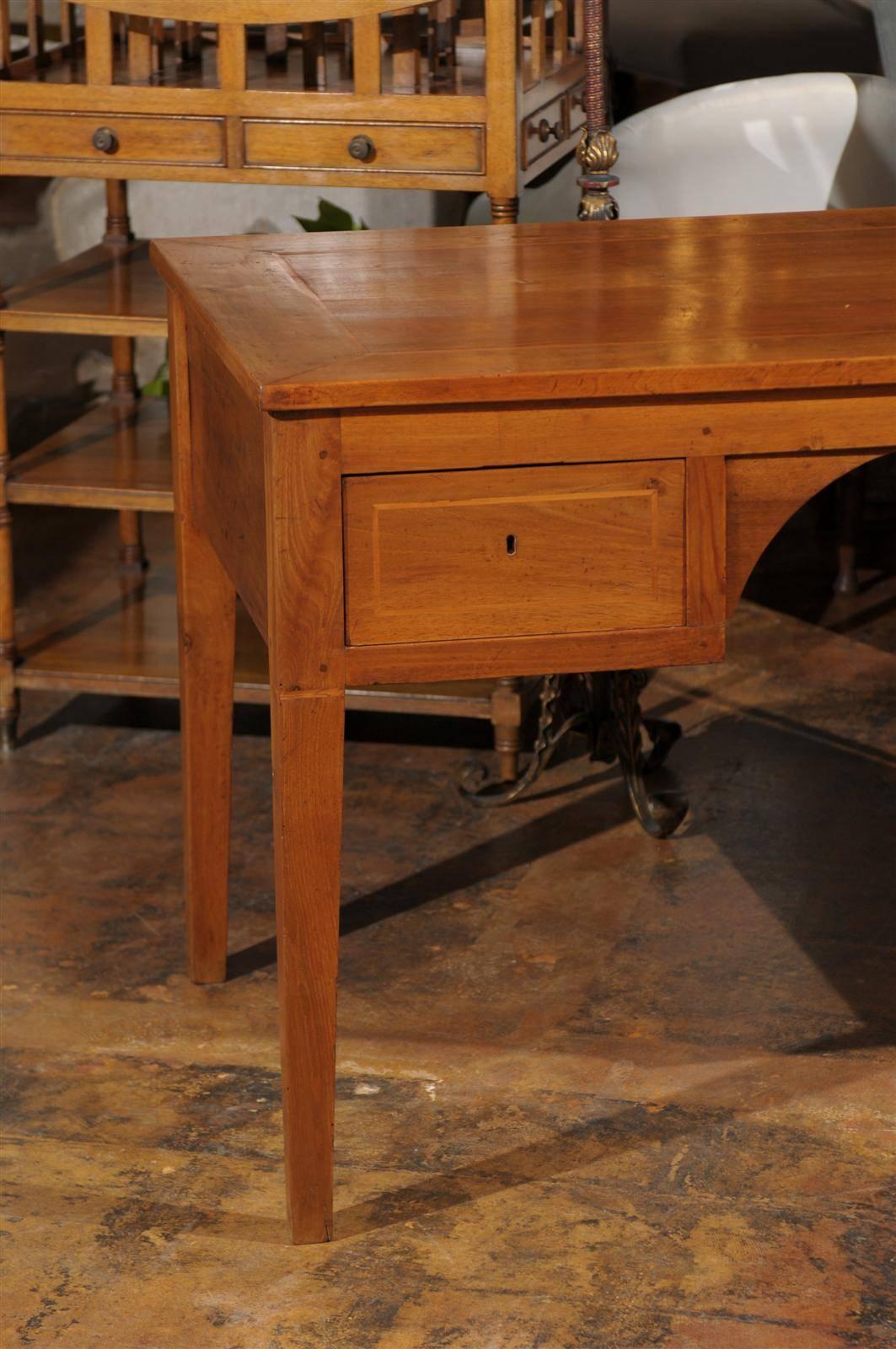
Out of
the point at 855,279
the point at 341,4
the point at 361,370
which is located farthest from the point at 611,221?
the point at 361,370

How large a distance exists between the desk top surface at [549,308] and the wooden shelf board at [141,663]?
0.90m

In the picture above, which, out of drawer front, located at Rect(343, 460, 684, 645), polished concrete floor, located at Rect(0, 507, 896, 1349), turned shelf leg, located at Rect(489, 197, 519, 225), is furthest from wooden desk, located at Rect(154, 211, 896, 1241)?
turned shelf leg, located at Rect(489, 197, 519, 225)

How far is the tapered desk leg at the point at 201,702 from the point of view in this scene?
7.56 ft

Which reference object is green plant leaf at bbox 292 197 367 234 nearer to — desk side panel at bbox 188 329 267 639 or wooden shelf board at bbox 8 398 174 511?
wooden shelf board at bbox 8 398 174 511

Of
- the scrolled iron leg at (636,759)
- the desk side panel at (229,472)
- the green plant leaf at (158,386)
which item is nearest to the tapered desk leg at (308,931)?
the desk side panel at (229,472)

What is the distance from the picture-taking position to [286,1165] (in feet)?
6.38

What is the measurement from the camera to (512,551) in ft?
5.84

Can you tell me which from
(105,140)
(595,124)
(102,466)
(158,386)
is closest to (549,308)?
(595,124)

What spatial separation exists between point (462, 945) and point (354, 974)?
6.4 inches

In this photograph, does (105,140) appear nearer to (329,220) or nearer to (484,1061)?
(329,220)

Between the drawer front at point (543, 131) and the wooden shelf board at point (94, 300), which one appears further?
the wooden shelf board at point (94, 300)

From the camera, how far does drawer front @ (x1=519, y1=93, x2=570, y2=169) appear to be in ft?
9.53

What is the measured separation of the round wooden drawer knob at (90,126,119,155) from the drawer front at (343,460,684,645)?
4.78 feet

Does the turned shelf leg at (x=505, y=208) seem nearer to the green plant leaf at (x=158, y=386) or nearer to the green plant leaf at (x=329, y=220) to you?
the green plant leaf at (x=329, y=220)
